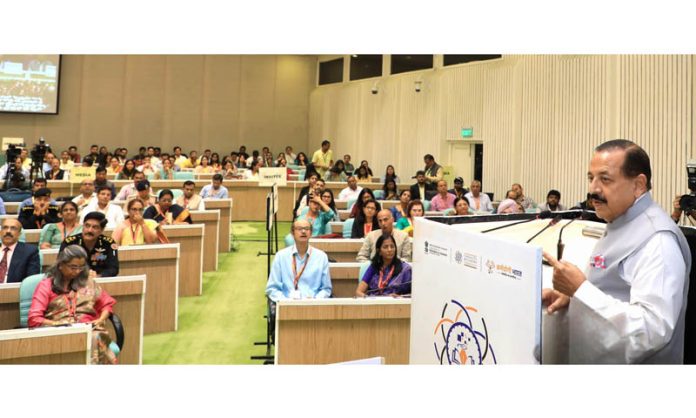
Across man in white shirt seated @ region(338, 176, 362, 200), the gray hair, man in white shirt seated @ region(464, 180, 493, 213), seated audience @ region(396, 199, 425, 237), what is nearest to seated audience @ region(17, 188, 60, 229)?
the gray hair

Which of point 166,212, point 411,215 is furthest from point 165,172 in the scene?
point 411,215

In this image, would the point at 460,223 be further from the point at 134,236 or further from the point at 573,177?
the point at 573,177

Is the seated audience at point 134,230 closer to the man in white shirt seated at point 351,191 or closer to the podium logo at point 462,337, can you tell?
the man in white shirt seated at point 351,191

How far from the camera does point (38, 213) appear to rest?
6.76m

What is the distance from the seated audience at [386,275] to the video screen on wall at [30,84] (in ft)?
50.9

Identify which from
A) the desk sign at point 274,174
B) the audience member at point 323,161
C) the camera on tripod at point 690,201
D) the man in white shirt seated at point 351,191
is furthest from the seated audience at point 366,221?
the audience member at point 323,161

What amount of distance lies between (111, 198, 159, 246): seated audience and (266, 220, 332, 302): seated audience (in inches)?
75.9

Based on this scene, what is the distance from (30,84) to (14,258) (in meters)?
14.7

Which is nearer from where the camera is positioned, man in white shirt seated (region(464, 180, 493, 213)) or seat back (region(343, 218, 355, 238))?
seat back (region(343, 218, 355, 238))

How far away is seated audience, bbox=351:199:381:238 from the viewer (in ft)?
22.7

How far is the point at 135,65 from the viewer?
60.7 ft

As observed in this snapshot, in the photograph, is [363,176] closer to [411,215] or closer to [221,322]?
[411,215]

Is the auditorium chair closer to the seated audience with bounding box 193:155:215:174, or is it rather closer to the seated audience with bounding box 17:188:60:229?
the seated audience with bounding box 17:188:60:229

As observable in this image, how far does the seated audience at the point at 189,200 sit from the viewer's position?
8469 millimetres
